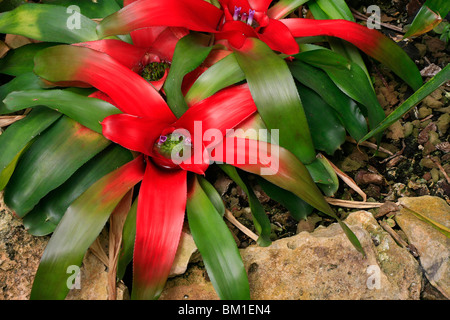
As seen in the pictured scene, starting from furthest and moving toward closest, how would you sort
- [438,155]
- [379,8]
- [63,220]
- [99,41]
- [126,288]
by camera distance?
[379,8] < [438,155] < [99,41] < [126,288] < [63,220]

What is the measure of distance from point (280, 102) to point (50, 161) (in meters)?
0.83

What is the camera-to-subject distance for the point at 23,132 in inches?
60.5

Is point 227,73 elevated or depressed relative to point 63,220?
elevated

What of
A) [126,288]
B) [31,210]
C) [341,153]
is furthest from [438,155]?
[31,210]

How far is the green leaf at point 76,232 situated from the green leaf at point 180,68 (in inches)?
10.7

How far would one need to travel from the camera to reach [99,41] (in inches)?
63.5

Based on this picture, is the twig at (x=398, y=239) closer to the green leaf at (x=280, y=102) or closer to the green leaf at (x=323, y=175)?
the green leaf at (x=323, y=175)

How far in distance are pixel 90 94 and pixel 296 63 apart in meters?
0.80

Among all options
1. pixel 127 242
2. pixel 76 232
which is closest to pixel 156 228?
pixel 127 242

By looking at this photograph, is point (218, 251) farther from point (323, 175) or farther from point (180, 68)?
point (180, 68)

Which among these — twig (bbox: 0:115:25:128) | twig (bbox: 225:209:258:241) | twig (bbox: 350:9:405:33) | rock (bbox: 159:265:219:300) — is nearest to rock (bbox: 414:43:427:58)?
twig (bbox: 350:9:405:33)

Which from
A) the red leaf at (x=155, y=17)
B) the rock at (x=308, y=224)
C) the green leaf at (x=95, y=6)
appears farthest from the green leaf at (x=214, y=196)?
the green leaf at (x=95, y=6)

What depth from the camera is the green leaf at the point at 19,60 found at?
1.71 meters

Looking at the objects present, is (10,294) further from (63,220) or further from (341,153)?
(341,153)
